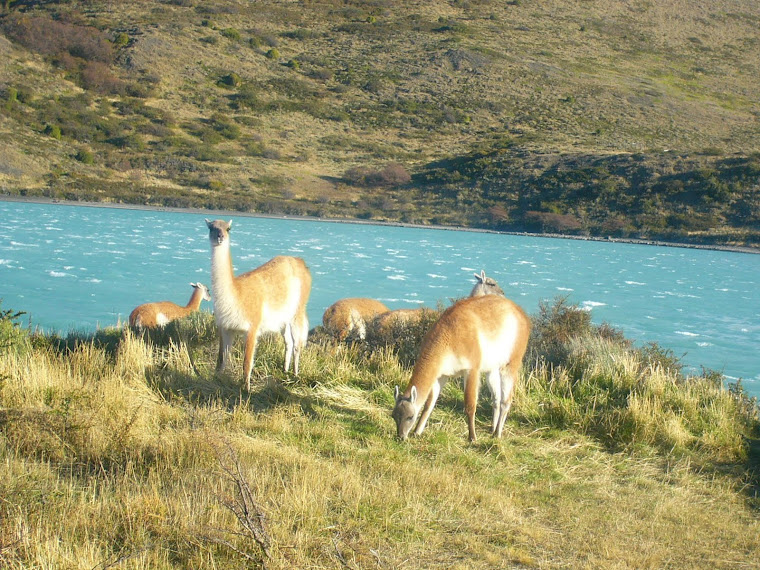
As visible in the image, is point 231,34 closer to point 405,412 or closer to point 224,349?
point 224,349

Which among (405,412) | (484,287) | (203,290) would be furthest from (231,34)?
(405,412)

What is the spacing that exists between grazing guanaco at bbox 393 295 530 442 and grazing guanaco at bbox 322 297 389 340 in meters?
4.26

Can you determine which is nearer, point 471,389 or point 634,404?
point 471,389

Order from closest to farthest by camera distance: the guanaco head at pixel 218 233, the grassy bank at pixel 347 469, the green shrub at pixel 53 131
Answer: the grassy bank at pixel 347 469 → the guanaco head at pixel 218 233 → the green shrub at pixel 53 131

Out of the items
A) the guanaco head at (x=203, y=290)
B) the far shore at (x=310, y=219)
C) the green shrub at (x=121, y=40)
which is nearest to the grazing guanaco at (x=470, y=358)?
the guanaco head at (x=203, y=290)

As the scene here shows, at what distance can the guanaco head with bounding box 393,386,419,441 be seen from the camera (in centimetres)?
589

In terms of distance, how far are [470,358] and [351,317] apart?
583cm

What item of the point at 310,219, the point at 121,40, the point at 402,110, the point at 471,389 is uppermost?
the point at 121,40

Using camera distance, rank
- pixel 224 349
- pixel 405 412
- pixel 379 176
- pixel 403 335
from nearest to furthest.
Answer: pixel 405 412, pixel 224 349, pixel 403 335, pixel 379 176

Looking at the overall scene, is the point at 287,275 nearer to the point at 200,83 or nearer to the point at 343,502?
the point at 343,502

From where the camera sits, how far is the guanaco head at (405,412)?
19.3 ft

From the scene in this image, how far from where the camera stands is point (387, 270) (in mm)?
28031

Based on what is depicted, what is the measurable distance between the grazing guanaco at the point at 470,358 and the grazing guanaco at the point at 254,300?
2.03 m

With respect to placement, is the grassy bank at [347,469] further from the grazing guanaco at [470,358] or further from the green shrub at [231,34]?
the green shrub at [231,34]
